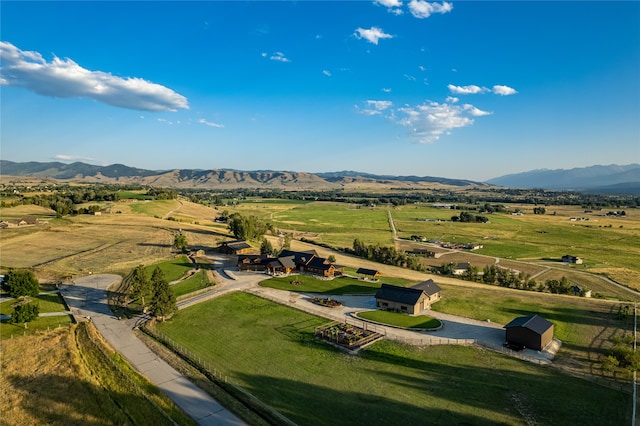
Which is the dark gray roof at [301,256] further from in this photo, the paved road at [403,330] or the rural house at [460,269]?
the rural house at [460,269]

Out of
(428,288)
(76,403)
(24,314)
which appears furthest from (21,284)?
(428,288)

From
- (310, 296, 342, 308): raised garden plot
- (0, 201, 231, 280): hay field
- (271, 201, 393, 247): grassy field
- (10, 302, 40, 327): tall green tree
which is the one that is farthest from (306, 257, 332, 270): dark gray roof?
(10, 302, 40, 327): tall green tree

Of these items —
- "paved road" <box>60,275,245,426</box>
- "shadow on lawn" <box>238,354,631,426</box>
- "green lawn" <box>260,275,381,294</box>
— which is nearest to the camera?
"shadow on lawn" <box>238,354,631,426</box>

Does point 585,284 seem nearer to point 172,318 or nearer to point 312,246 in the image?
point 312,246

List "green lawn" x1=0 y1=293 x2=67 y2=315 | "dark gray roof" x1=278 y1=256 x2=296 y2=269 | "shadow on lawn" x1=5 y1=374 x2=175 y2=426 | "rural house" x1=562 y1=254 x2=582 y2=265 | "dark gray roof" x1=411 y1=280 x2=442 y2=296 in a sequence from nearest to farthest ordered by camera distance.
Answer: "shadow on lawn" x1=5 y1=374 x2=175 y2=426, "green lawn" x1=0 y1=293 x2=67 y2=315, "dark gray roof" x1=411 y1=280 x2=442 y2=296, "dark gray roof" x1=278 y1=256 x2=296 y2=269, "rural house" x1=562 y1=254 x2=582 y2=265

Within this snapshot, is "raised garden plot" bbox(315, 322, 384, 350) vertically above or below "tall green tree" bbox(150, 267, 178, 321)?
below

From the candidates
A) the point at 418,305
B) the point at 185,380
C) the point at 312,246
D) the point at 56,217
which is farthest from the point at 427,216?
the point at 185,380

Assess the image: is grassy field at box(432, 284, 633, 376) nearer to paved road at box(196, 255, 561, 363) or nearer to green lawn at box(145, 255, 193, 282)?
paved road at box(196, 255, 561, 363)
